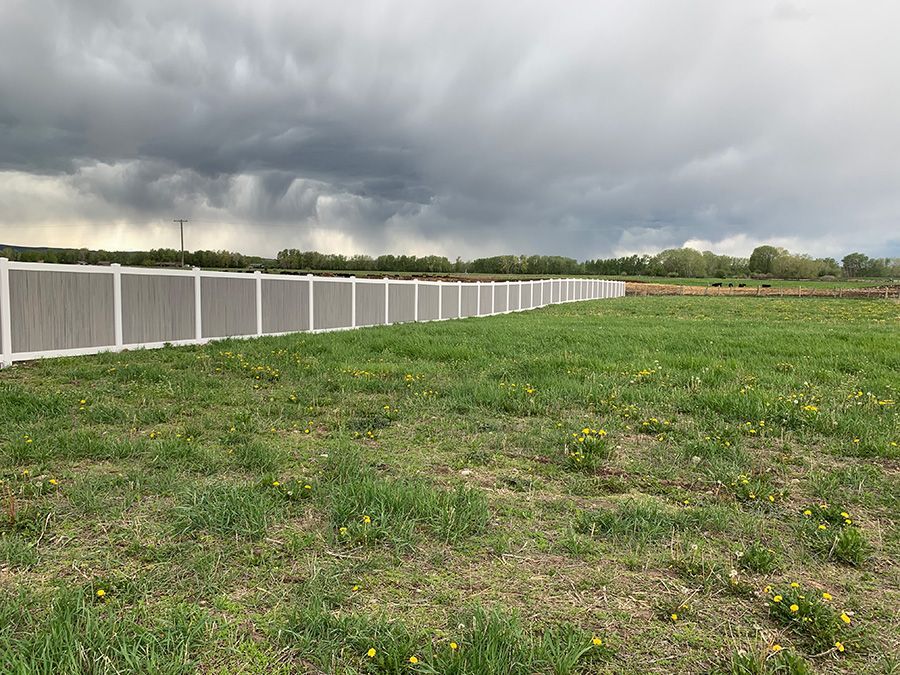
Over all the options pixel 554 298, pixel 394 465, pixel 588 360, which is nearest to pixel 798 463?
pixel 394 465

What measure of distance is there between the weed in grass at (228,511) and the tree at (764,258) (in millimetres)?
133901

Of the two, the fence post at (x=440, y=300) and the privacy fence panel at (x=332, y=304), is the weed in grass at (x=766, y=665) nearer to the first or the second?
the privacy fence panel at (x=332, y=304)

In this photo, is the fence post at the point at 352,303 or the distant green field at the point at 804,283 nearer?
the fence post at the point at 352,303

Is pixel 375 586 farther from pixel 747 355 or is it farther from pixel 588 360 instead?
pixel 747 355

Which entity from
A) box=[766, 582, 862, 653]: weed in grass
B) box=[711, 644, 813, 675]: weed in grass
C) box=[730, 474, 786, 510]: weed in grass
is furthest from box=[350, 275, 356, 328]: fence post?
box=[711, 644, 813, 675]: weed in grass

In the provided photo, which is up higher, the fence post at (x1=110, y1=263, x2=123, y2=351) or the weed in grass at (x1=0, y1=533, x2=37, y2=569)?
the fence post at (x1=110, y1=263, x2=123, y2=351)

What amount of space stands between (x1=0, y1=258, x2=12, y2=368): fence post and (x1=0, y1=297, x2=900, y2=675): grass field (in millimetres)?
3153

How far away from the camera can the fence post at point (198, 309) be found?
1211 centimetres

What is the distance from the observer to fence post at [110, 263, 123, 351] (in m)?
10.6

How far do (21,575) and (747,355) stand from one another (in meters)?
10.4

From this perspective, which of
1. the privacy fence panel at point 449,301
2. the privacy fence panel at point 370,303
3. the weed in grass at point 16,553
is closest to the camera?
the weed in grass at point 16,553

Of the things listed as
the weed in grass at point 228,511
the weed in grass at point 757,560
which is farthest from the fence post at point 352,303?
the weed in grass at point 757,560

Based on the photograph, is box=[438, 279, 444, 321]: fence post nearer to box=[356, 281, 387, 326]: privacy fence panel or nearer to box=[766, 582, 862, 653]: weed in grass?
box=[356, 281, 387, 326]: privacy fence panel

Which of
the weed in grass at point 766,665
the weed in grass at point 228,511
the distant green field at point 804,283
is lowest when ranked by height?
the weed in grass at point 766,665
